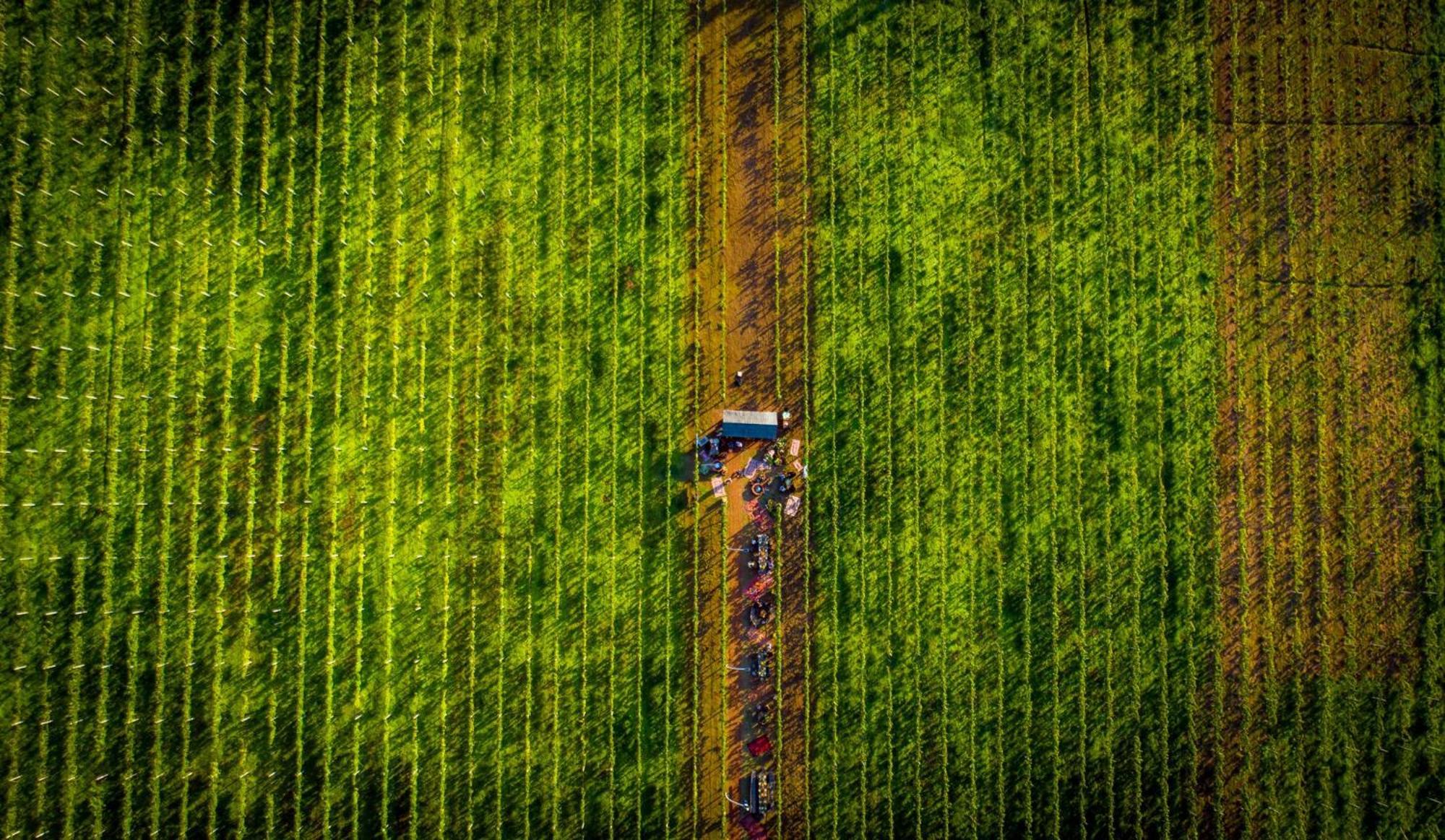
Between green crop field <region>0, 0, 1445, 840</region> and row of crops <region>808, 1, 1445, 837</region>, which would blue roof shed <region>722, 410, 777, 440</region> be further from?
row of crops <region>808, 1, 1445, 837</region>

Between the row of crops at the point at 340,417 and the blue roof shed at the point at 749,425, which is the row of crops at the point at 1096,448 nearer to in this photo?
the blue roof shed at the point at 749,425

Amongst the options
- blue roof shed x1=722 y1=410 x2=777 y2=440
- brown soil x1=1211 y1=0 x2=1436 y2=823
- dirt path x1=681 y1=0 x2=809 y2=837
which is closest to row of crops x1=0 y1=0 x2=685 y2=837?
dirt path x1=681 y1=0 x2=809 y2=837

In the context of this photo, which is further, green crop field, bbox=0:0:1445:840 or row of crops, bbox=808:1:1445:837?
row of crops, bbox=808:1:1445:837

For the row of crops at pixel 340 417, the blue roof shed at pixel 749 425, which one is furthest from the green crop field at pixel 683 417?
the blue roof shed at pixel 749 425

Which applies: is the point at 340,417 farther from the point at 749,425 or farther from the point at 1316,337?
the point at 1316,337

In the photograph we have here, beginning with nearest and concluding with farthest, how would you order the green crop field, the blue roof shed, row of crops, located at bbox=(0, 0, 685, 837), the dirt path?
1. row of crops, located at bbox=(0, 0, 685, 837)
2. the green crop field
3. the dirt path
4. the blue roof shed

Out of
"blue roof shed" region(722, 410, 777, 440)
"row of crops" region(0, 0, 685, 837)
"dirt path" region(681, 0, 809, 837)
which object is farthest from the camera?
"blue roof shed" region(722, 410, 777, 440)

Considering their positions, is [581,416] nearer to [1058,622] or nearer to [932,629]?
[932,629]
